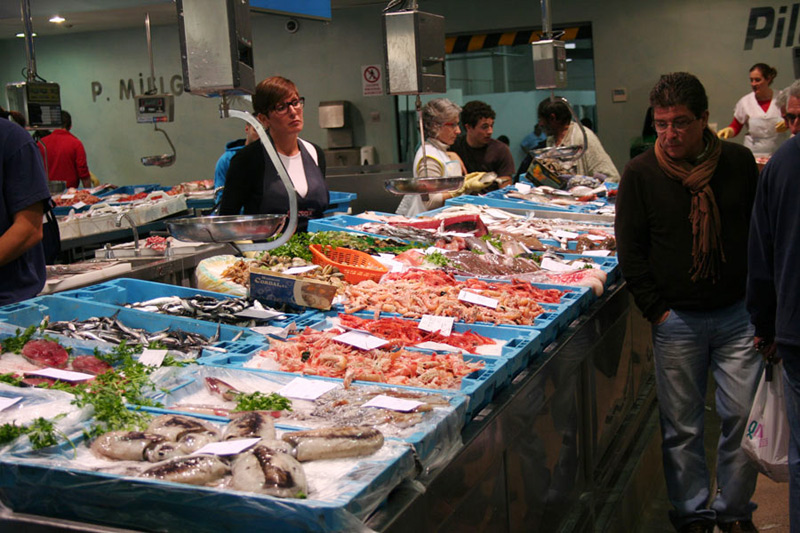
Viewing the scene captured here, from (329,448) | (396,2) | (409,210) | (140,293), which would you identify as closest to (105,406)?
(329,448)

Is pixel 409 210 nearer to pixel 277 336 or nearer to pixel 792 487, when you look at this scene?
pixel 277 336

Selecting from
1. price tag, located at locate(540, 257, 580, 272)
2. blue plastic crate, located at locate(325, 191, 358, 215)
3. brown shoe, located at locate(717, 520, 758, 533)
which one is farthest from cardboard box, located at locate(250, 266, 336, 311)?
blue plastic crate, located at locate(325, 191, 358, 215)

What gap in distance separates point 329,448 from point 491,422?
2.36ft

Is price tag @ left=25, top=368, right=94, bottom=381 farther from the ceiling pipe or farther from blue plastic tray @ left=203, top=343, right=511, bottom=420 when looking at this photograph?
the ceiling pipe

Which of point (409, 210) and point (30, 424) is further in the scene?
point (409, 210)

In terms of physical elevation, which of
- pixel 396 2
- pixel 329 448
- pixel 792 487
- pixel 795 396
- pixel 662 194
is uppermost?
pixel 396 2

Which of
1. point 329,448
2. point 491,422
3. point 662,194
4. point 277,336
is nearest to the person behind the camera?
point 329,448

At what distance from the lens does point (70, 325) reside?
10.1 feet

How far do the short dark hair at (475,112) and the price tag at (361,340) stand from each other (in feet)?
16.0

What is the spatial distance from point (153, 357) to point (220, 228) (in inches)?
19.2

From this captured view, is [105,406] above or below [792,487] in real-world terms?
above

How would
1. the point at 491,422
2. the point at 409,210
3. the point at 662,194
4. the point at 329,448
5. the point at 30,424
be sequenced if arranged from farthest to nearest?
1. the point at 409,210
2. the point at 662,194
3. the point at 491,422
4. the point at 30,424
5. the point at 329,448

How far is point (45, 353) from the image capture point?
9.02 feet

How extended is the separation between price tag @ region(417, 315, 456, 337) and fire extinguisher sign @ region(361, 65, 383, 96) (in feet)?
36.5
